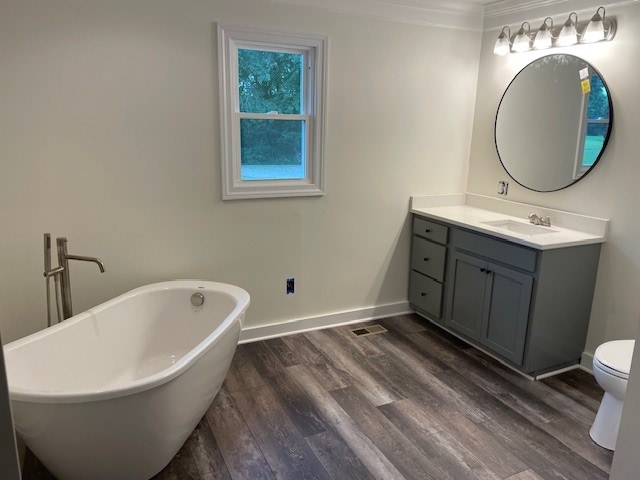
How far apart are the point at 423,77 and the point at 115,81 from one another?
2150mm

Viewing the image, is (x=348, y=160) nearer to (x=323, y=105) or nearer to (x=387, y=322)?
(x=323, y=105)

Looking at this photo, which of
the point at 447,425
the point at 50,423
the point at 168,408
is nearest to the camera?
the point at 50,423

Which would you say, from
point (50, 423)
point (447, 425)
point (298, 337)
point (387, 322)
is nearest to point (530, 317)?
point (447, 425)

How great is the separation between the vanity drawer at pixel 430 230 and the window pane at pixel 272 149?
1.00 metres

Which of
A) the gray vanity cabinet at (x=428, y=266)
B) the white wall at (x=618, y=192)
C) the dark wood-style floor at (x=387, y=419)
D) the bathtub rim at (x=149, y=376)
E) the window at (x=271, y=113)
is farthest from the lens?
the gray vanity cabinet at (x=428, y=266)

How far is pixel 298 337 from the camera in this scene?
3.49m

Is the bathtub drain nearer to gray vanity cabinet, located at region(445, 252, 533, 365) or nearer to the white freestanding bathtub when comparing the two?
the white freestanding bathtub

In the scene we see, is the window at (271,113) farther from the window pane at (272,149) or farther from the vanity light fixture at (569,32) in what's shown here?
the vanity light fixture at (569,32)

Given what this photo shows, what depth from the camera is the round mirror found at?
291cm

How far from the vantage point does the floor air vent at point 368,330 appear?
358cm

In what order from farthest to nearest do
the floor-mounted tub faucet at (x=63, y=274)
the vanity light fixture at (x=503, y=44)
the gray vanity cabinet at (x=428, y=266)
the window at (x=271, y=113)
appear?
the gray vanity cabinet at (x=428, y=266)
the vanity light fixture at (x=503, y=44)
the window at (x=271, y=113)
the floor-mounted tub faucet at (x=63, y=274)

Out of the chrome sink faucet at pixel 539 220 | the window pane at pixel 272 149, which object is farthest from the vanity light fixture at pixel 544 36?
the window pane at pixel 272 149

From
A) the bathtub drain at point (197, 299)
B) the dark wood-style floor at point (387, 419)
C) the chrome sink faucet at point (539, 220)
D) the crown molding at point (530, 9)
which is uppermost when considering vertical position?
the crown molding at point (530, 9)

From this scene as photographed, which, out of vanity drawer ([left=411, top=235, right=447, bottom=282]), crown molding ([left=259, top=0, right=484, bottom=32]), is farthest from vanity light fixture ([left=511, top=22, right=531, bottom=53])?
vanity drawer ([left=411, top=235, right=447, bottom=282])
